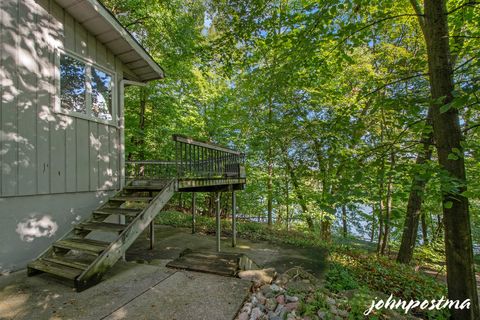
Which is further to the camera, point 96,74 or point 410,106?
point 96,74

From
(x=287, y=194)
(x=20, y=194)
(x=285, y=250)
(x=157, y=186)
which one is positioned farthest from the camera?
(x=287, y=194)

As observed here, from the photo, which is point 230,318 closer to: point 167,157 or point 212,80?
point 167,157

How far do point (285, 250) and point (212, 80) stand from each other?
10.4 metres

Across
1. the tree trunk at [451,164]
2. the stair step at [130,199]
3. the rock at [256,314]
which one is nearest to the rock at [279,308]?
the rock at [256,314]

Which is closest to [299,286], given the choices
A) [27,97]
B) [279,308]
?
[279,308]

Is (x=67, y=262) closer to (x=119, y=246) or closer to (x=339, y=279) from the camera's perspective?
(x=119, y=246)

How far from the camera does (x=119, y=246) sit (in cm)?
352

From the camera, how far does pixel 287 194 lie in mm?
11312

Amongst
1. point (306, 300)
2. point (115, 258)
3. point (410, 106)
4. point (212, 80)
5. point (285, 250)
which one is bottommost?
point (285, 250)

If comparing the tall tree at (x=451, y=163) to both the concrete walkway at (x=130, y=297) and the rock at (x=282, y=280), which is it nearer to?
the rock at (x=282, y=280)

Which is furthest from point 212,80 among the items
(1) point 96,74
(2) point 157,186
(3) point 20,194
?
(3) point 20,194

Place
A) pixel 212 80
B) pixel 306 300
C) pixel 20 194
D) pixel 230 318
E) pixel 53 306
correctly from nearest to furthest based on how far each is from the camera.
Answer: pixel 230 318 < pixel 53 306 < pixel 306 300 < pixel 20 194 < pixel 212 80

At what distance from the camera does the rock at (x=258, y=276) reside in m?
3.35

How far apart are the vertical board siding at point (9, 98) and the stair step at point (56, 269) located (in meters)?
1.09
